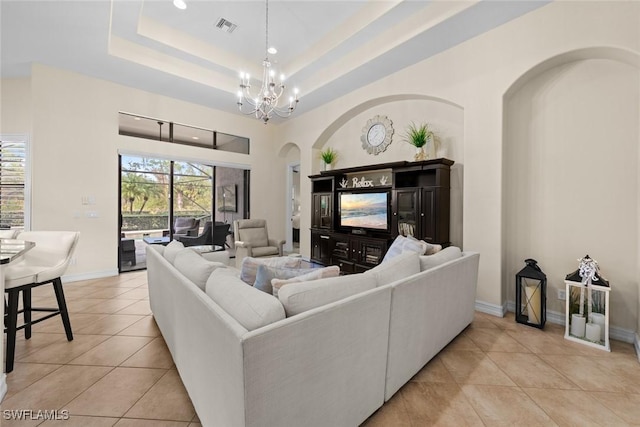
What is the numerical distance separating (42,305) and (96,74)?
3.47 m

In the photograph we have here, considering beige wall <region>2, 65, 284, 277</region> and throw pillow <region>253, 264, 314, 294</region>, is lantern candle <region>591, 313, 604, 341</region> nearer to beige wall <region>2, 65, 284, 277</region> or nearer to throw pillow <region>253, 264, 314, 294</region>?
throw pillow <region>253, 264, 314, 294</region>

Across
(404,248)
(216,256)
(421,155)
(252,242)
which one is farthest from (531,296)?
(252,242)

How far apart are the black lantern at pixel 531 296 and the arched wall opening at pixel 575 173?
30 centimetres

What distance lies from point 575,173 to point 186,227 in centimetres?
606

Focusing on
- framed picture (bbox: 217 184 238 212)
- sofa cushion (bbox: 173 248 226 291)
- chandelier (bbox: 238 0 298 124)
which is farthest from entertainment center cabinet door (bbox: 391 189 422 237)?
framed picture (bbox: 217 184 238 212)

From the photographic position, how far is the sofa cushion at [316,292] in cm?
122

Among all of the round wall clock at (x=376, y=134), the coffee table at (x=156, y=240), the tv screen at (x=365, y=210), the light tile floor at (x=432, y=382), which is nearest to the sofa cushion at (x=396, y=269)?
the light tile floor at (x=432, y=382)

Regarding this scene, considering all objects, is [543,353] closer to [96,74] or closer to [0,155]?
[96,74]

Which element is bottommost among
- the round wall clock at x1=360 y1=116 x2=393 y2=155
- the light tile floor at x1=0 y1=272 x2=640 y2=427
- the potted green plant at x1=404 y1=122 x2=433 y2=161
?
the light tile floor at x1=0 y1=272 x2=640 y2=427

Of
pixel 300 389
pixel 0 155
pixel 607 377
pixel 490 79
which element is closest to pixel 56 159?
pixel 0 155

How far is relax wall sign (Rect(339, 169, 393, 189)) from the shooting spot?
4.54m

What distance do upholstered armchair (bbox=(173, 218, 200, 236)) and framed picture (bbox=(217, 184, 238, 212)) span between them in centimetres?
63

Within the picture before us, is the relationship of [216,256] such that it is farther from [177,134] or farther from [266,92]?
[177,134]

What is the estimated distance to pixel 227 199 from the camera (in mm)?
6207
